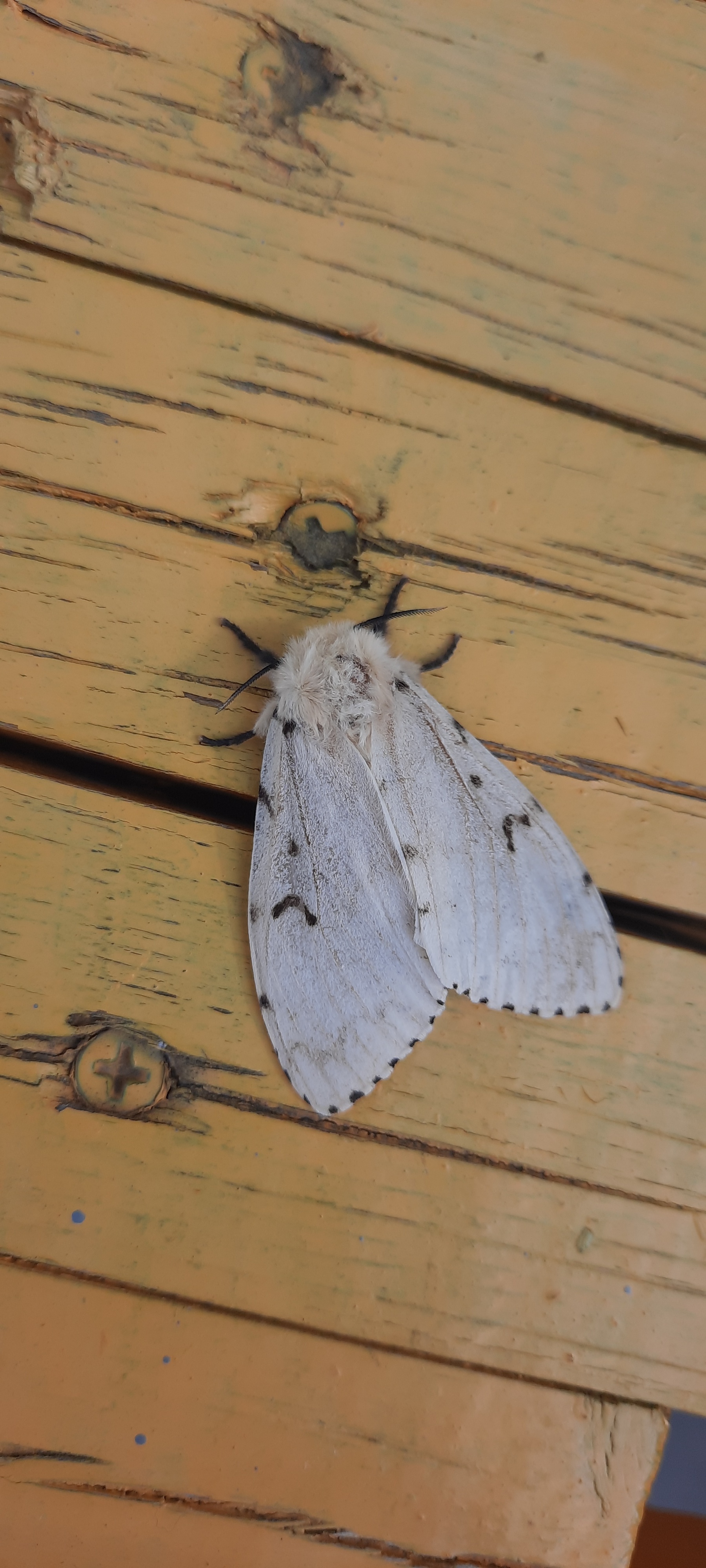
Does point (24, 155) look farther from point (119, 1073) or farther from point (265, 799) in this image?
point (119, 1073)


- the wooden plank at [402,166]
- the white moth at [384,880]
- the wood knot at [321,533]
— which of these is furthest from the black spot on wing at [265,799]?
the wooden plank at [402,166]

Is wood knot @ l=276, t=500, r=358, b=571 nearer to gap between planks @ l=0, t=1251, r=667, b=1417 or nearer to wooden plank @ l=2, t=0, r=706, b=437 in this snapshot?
wooden plank @ l=2, t=0, r=706, b=437

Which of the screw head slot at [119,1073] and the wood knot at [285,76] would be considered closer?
the wood knot at [285,76]

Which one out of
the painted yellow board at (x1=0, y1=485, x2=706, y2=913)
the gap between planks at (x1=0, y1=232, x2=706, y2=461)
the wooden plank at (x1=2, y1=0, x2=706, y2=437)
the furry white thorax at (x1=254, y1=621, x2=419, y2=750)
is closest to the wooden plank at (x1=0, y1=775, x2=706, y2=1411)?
the painted yellow board at (x1=0, y1=485, x2=706, y2=913)

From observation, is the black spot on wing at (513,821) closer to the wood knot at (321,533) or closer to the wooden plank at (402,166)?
the wood knot at (321,533)

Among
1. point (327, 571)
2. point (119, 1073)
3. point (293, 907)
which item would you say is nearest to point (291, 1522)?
point (119, 1073)

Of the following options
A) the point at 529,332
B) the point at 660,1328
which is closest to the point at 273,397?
the point at 529,332
